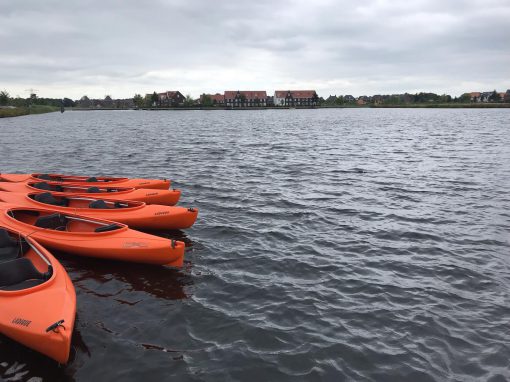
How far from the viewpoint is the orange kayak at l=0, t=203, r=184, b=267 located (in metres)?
10.3

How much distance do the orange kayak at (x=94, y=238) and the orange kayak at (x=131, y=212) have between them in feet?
2.03

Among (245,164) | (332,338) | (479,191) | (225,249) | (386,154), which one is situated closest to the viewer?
(332,338)

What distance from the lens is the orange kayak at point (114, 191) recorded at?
15250 mm

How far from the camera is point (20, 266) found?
825cm

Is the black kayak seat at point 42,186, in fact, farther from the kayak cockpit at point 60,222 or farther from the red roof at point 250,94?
the red roof at point 250,94

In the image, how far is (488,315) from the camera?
28.2 ft

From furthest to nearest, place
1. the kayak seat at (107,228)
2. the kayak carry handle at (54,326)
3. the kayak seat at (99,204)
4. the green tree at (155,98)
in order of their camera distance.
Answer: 1. the green tree at (155,98)
2. the kayak seat at (99,204)
3. the kayak seat at (107,228)
4. the kayak carry handle at (54,326)

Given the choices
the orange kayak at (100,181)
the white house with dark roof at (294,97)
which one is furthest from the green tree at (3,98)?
the orange kayak at (100,181)

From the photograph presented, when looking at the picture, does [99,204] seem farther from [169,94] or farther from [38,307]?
[169,94]

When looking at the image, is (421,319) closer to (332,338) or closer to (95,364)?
(332,338)

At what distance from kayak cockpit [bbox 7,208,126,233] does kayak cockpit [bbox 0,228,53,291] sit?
197cm

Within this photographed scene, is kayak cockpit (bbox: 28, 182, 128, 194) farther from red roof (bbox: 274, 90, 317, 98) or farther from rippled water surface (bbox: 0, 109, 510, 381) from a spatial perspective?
red roof (bbox: 274, 90, 317, 98)

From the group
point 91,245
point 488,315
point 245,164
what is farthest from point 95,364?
point 245,164

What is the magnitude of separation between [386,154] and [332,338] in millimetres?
27596
